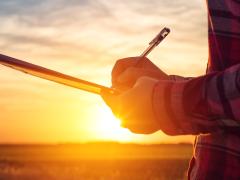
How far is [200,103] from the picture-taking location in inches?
95.0

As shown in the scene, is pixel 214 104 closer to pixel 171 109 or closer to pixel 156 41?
Result: pixel 171 109

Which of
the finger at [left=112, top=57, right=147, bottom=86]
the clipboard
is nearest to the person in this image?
the clipboard

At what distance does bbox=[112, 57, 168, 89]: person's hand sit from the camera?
2.96m

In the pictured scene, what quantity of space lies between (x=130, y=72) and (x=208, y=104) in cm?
64

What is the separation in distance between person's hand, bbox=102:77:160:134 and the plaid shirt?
0.03 m

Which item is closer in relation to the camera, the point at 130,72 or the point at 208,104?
the point at 208,104

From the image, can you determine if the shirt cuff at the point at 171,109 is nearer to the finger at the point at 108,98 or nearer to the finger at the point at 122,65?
the finger at the point at 108,98

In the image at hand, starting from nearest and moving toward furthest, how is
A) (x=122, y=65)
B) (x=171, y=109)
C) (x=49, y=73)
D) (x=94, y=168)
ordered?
1. (x=171, y=109)
2. (x=49, y=73)
3. (x=122, y=65)
4. (x=94, y=168)

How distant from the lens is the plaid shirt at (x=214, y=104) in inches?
92.5

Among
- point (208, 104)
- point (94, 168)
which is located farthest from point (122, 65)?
point (94, 168)

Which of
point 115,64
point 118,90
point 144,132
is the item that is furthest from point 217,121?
point 115,64

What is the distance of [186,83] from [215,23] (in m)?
0.33

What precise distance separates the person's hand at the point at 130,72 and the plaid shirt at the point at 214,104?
0.36 meters

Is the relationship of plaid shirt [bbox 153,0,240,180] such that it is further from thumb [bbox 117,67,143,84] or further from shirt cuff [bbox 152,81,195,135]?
thumb [bbox 117,67,143,84]
